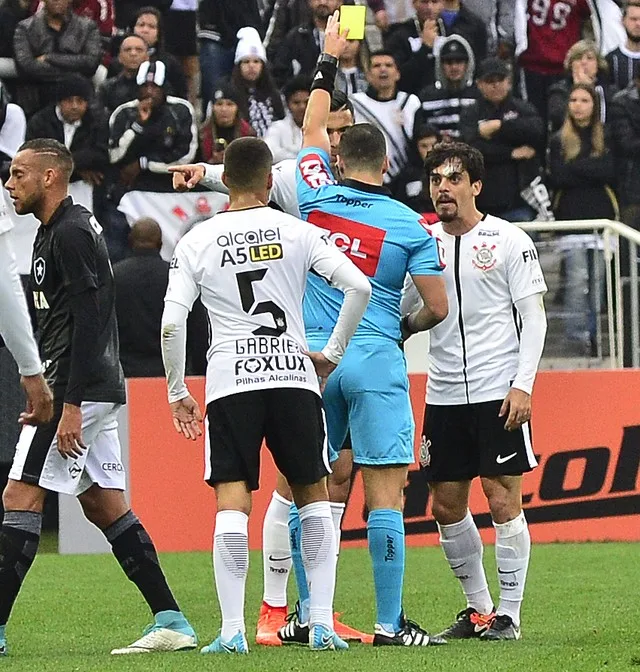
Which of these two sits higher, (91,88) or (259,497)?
(91,88)

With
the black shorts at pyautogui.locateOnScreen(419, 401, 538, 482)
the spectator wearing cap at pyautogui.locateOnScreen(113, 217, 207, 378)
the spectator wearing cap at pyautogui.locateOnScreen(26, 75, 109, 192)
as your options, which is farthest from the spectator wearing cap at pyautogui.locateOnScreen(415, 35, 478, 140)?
the black shorts at pyautogui.locateOnScreen(419, 401, 538, 482)

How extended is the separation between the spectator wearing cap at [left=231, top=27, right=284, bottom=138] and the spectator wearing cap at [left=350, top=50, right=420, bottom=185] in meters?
0.76

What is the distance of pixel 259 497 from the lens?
12000mm

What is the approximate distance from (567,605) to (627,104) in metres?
7.57

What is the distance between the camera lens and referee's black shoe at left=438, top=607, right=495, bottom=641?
24.5ft

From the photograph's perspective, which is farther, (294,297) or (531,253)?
(531,253)

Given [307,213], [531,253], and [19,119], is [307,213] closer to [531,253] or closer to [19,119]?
[531,253]

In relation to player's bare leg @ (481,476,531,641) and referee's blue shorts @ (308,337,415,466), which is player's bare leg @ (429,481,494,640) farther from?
referee's blue shorts @ (308,337,415,466)

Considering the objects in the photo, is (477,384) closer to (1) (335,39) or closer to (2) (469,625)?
(2) (469,625)

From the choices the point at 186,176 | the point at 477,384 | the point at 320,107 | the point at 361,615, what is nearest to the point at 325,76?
the point at 320,107

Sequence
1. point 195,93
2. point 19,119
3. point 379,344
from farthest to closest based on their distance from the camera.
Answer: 1. point 195,93
2. point 19,119
3. point 379,344

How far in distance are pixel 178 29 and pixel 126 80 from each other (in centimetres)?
118

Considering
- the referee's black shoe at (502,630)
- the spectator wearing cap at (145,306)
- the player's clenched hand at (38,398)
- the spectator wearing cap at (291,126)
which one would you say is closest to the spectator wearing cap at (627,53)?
the spectator wearing cap at (291,126)

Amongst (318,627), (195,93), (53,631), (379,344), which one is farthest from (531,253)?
(195,93)
